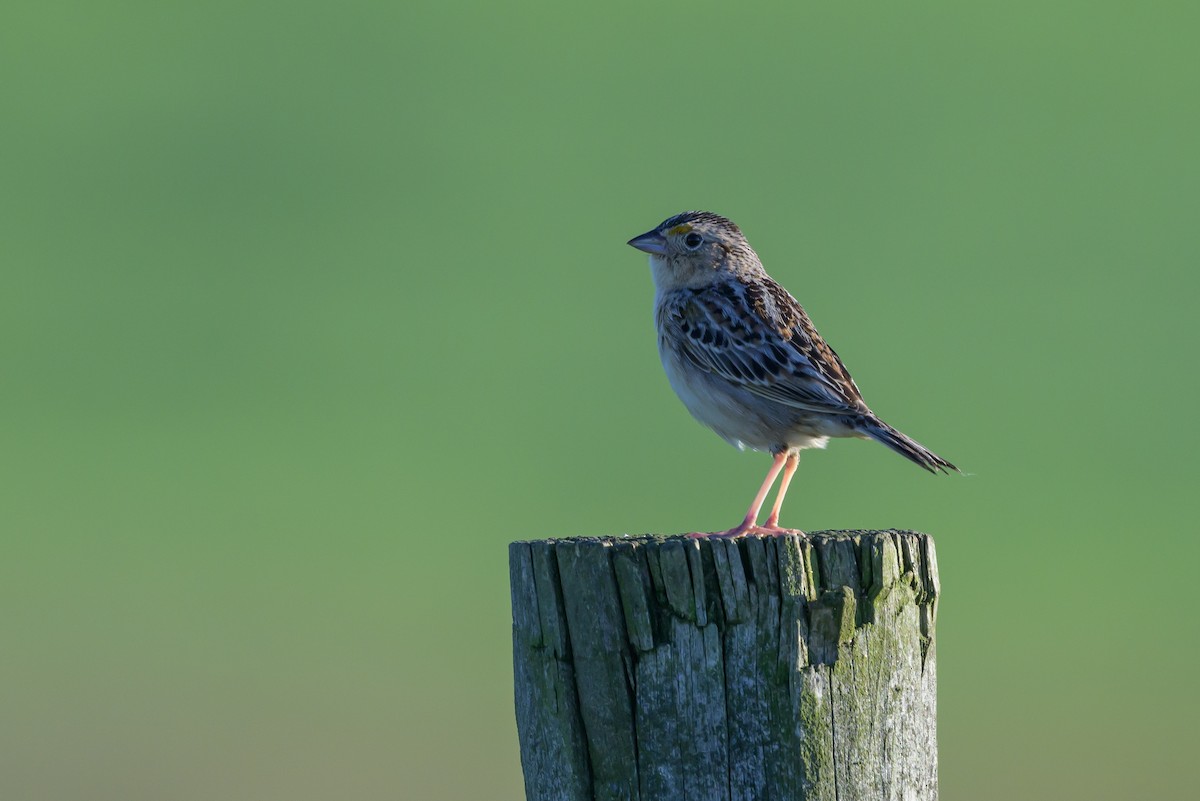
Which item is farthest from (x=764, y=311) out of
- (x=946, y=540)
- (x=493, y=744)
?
(x=946, y=540)

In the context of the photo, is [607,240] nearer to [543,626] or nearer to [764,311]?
[764,311]

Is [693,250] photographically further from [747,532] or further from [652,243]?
[747,532]

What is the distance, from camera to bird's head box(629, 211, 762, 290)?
859cm

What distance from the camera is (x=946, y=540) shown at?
17734mm

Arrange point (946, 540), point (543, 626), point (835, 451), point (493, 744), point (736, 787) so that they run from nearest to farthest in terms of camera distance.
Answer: point (736, 787), point (543, 626), point (493, 744), point (946, 540), point (835, 451)

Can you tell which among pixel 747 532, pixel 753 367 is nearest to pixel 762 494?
pixel 753 367

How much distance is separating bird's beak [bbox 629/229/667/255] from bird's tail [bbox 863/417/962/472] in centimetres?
211

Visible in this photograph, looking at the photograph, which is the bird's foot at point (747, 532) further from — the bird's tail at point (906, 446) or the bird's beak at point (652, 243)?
the bird's beak at point (652, 243)

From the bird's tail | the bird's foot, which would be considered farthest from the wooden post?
the bird's tail

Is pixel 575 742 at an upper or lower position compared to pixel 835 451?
lower

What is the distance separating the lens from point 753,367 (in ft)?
24.4

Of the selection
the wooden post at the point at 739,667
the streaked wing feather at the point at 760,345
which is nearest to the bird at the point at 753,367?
the streaked wing feather at the point at 760,345

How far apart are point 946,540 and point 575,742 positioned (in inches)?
542

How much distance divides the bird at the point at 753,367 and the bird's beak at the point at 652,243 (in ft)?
0.24
